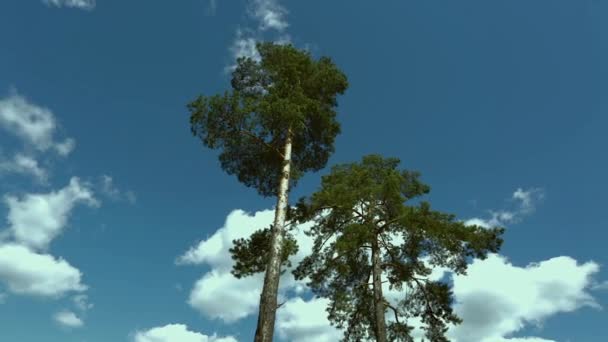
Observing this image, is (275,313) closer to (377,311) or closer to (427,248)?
(377,311)

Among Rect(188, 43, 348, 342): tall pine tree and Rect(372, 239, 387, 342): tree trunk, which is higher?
Rect(188, 43, 348, 342): tall pine tree

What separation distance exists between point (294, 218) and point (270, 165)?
229 cm

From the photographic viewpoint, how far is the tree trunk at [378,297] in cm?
1439

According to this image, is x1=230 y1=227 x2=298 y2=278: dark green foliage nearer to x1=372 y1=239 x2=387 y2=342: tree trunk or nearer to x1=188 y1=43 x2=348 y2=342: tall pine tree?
x1=188 y1=43 x2=348 y2=342: tall pine tree

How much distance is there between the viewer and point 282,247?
1208cm

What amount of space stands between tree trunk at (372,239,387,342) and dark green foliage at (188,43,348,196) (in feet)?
14.3

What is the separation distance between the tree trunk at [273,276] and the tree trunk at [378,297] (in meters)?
4.90

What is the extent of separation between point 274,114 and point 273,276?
5835mm

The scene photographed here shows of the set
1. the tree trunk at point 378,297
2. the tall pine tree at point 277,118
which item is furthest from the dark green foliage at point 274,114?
the tree trunk at point 378,297

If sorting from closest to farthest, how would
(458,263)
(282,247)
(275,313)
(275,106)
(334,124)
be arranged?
(275,313) < (282,247) < (275,106) < (458,263) < (334,124)

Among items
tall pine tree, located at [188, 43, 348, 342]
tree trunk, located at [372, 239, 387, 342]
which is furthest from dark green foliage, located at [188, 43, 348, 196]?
tree trunk, located at [372, 239, 387, 342]

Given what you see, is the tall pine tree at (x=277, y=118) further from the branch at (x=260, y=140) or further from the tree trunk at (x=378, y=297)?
the tree trunk at (x=378, y=297)

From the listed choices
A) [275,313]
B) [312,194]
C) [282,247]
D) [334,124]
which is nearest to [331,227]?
[312,194]

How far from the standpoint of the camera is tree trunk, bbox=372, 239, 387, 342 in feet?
47.2
